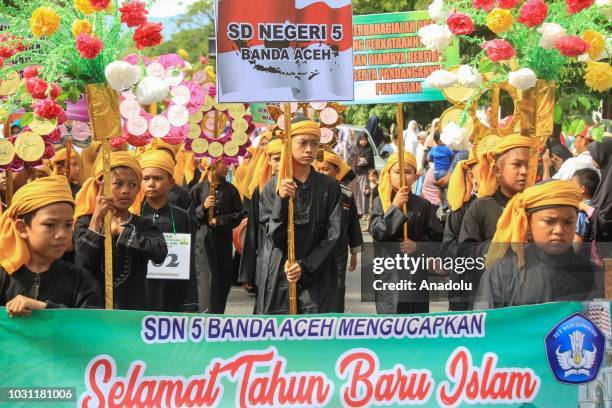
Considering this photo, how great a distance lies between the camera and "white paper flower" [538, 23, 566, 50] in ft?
24.5

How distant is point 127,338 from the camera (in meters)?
6.07

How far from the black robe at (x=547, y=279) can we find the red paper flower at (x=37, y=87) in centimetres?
276

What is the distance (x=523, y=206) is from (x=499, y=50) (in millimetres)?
1251

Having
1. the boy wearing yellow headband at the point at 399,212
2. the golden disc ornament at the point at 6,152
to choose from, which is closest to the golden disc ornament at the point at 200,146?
the boy wearing yellow headband at the point at 399,212

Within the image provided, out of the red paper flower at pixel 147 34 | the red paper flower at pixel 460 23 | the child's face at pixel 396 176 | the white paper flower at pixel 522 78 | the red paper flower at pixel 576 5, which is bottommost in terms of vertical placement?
the child's face at pixel 396 176

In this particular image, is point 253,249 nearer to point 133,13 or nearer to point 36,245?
point 133,13

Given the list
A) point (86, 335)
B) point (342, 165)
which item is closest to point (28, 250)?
point (86, 335)

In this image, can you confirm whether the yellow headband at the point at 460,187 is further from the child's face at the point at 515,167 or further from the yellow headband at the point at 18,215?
the yellow headband at the point at 18,215

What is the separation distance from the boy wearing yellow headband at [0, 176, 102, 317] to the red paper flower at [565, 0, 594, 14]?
332 cm

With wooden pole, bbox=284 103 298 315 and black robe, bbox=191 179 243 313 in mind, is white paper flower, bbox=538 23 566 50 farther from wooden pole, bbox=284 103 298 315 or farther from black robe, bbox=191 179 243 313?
black robe, bbox=191 179 243 313

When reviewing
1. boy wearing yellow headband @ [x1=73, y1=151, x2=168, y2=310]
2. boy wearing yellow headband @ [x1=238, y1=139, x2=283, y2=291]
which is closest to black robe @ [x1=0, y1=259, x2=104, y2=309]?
boy wearing yellow headband @ [x1=73, y1=151, x2=168, y2=310]

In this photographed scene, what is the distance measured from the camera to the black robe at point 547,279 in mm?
6492

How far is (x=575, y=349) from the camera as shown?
20.1 feet

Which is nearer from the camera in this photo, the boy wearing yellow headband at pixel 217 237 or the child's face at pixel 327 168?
the child's face at pixel 327 168
